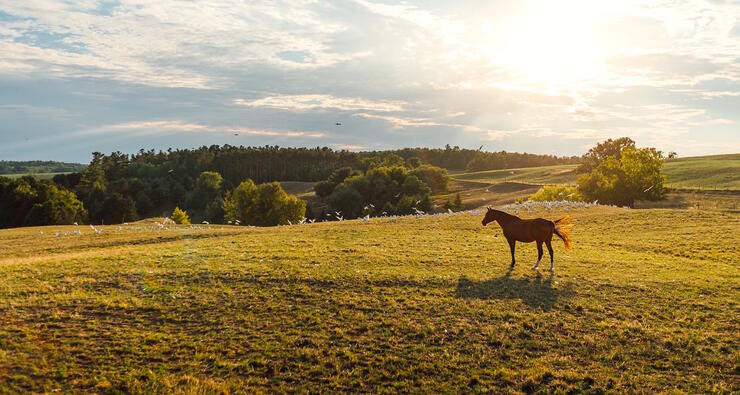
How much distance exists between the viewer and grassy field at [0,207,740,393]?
11828 mm

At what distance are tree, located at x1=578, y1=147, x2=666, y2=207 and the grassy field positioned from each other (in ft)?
149

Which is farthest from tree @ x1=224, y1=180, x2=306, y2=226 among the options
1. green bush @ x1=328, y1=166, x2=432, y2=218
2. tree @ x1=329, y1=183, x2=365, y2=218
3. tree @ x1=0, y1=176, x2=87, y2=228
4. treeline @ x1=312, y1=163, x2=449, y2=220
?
tree @ x1=0, y1=176, x2=87, y2=228

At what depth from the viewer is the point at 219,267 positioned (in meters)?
21.1

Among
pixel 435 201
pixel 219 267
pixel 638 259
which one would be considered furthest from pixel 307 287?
pixel 435 201

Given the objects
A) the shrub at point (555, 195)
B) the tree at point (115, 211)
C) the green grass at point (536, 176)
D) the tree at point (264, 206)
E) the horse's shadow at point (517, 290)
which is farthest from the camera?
the green grass at point (536, 176)

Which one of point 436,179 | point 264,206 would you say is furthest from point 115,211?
point 436,179

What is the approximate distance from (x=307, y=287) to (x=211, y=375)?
6487mm

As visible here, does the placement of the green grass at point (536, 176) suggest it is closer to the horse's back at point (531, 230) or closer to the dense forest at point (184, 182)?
the dense forest at point (184, 182)

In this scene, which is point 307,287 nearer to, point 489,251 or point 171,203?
point 489,251

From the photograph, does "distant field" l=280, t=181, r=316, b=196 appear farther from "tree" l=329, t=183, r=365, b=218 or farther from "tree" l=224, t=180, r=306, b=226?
"tree" l=224, t=180, r=306, b=226

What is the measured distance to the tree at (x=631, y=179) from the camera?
221 feet

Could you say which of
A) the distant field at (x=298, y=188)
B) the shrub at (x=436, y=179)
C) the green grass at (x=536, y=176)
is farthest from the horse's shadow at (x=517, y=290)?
the distant field at (x=298, y=188)

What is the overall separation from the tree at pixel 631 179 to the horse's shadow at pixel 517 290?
54.9 meters

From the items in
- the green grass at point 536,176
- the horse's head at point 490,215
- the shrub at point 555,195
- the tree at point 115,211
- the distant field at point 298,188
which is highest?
the green grass at point 536,176
